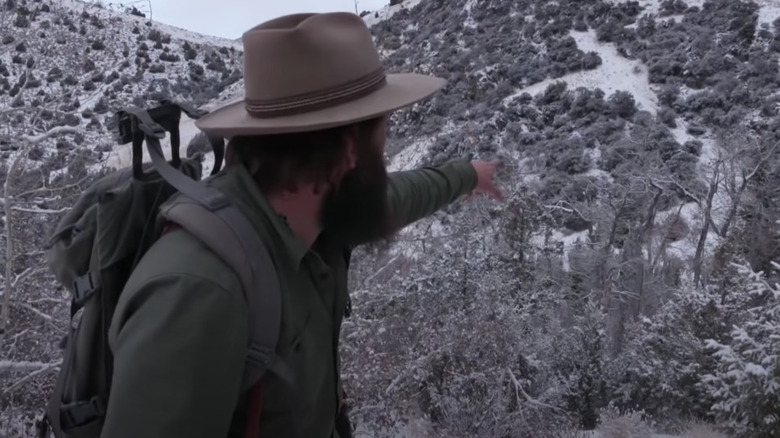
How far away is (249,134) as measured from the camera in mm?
1403

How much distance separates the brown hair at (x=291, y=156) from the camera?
1.42m

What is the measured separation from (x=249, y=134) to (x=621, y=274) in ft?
37.9

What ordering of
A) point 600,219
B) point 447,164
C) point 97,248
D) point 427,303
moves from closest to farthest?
point 97,248
point 447,164
point 427,303
point 600,219

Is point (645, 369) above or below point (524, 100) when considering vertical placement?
above

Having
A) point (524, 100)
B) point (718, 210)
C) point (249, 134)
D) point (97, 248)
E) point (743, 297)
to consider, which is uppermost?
point (249, 134)

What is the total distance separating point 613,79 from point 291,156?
2536 cm

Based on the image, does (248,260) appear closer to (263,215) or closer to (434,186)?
(263,215)

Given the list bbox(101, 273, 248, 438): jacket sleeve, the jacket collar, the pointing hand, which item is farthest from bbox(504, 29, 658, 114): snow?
bbox(101, 273, 248, 438): jacket sleeve

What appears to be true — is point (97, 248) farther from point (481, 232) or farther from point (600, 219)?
point (600, 219)

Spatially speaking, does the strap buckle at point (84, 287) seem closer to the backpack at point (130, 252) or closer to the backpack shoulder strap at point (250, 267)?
the backpack at point (130, 252)

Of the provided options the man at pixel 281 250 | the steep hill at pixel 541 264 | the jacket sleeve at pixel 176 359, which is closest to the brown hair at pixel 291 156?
the man at pixel 281 250

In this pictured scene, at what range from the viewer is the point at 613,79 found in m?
25.3

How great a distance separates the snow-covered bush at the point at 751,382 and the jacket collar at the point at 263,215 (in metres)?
5.18

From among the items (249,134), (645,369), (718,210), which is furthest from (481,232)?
(249,134)
